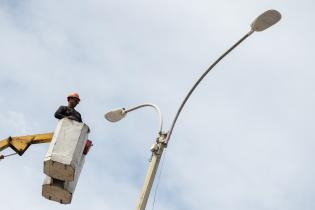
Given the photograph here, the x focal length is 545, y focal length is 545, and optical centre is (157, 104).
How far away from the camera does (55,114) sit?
9.59m

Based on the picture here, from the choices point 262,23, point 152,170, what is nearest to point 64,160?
point 152,170

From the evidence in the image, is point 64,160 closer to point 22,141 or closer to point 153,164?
point 153,164

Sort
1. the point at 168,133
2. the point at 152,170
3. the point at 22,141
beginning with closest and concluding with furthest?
the point at 152,170, the point at 168,133, the point at 22,141

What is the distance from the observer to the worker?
9.58 m

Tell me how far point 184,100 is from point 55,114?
7.51 feet

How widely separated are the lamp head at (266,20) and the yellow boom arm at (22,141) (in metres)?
4.28

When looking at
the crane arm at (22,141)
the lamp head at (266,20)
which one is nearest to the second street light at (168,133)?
the lamp head at (266,20)

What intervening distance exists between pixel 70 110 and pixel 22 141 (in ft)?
4.51

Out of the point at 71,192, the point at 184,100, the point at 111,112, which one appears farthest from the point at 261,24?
the point at 71,192

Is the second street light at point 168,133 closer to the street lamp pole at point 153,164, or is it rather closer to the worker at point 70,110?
the street lamp pole at point 153,164

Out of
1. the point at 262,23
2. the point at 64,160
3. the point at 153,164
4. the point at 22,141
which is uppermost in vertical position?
the point at 262,23

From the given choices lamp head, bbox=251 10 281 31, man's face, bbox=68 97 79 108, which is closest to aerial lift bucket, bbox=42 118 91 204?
man's face, bbox=68 97 79 108

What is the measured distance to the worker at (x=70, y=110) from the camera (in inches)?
Answer: 377

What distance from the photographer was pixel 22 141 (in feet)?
34.2
